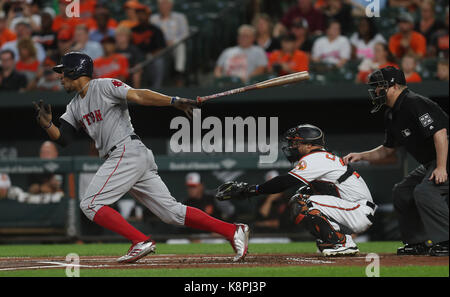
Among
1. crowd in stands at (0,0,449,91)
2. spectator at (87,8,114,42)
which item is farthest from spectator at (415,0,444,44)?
spectator at (87,8,114,42)

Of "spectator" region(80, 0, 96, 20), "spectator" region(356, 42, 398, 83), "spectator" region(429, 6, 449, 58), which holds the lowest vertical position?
"spectator" region(356, 42, 398, 83)

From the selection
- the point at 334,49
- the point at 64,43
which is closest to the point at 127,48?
the point at 64,43

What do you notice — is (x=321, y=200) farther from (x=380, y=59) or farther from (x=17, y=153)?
(x=17, y=153)

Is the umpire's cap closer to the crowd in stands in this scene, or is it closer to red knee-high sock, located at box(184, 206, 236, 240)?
red knee-high sock, located at box(184, 206, 236, 240)

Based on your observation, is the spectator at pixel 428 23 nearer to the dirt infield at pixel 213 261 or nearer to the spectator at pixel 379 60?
the spectator at pixel 379 60

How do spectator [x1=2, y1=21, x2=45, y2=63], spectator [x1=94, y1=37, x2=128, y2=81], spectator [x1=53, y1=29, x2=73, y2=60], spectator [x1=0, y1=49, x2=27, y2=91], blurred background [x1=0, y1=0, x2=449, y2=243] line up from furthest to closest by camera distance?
spectator [x1=2, y1=21, x2=45, y2=63] < spectator [x1=53, y1=29, x2=73, y2=60] < spectator [x1=0, y1=49, x2=27, y2=91] < spectator [x1=94, y1=37, x2=128, y2=81] < blurred background [x1=0, y1=0, x2=449, y2=243]

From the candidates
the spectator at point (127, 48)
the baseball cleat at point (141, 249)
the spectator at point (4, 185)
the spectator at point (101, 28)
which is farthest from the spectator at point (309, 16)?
the baseball cleat at point (141, 249)
